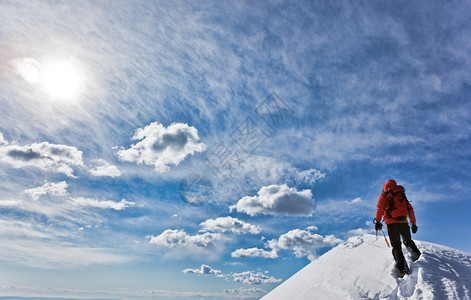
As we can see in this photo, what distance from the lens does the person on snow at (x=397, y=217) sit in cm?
1010

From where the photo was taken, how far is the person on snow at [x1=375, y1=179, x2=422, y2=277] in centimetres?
1010

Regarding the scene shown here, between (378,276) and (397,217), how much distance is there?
7.60 ft

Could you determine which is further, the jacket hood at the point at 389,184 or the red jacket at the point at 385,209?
the jacket hood at the point at 389,184

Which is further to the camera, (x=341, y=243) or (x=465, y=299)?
(x=341, y=243)

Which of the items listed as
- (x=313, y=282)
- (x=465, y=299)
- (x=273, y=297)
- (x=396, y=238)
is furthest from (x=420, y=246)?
(x=273, y=297)

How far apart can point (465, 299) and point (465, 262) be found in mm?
3281

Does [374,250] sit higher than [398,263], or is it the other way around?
[374,250]

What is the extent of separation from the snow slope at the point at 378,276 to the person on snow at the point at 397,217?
594mm

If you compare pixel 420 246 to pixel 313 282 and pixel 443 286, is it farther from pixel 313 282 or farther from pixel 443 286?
pixel 313 282

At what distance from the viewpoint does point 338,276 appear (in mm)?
10867

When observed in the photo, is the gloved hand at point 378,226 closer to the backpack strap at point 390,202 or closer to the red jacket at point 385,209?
the red jacket at point 385,209

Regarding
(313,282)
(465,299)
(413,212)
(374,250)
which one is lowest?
(465,299)

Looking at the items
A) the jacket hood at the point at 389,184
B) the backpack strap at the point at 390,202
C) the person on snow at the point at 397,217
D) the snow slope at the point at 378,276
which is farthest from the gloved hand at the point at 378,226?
the jacket hood at the point at 389,184

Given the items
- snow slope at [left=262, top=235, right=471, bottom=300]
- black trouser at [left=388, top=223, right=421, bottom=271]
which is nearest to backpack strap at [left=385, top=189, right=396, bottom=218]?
black trouser at [left=388, top=223, right=421, bottom=271]
